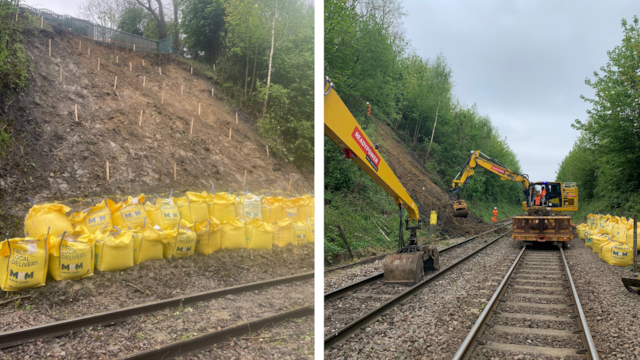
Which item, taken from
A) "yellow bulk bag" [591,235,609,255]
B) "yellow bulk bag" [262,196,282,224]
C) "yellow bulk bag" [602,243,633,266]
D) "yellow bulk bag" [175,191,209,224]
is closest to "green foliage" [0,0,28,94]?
"yellow bulk bag" [175,191,209,224]

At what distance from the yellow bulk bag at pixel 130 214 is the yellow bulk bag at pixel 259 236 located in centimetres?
132

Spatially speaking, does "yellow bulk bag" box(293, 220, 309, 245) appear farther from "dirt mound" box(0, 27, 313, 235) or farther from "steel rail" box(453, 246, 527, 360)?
"steel rail" box(453, 246, 527, 360)

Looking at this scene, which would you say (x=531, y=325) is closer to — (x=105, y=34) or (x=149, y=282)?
(x=149, y=282)

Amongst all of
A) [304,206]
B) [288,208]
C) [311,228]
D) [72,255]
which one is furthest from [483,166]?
[72,255]

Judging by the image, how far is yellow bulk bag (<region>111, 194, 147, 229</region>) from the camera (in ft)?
12.8

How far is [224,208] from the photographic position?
503cm

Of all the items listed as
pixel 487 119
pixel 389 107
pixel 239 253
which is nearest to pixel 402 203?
pixel 239 253

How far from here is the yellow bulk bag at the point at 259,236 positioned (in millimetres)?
4829

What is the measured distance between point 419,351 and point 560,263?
5.75 m

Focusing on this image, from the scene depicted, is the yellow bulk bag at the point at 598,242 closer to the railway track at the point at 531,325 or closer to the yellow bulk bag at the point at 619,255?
the yellow bulk bag at the point at 619,255

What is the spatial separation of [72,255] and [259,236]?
7.38 feet

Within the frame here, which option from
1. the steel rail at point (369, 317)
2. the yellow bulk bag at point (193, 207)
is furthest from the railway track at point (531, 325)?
the yellow bulk bag at point (193, 207)

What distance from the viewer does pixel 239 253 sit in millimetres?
Result: 4699

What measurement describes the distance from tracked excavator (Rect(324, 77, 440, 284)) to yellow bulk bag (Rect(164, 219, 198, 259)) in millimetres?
2230
